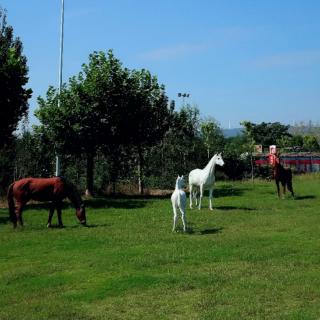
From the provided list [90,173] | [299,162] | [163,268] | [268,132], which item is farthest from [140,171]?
[268,132]

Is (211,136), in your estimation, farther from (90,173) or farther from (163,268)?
(163,268)

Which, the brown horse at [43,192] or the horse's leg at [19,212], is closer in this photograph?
the horse's leg at [19,212]

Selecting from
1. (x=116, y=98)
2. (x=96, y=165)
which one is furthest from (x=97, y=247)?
(x=96, y=165)

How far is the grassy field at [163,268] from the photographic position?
906 cm

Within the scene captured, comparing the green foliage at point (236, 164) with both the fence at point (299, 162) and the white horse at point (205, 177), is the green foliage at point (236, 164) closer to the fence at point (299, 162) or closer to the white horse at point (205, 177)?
the fence at point (299, 162)

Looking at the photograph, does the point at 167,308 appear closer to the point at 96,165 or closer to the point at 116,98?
the point at 116,98

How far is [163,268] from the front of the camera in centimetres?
1190

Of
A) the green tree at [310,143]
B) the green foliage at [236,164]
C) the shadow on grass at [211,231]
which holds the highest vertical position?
the green tree at [310,143]

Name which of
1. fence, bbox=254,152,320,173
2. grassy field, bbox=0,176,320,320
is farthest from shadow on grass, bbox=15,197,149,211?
fence, bbox=254,152,320,173

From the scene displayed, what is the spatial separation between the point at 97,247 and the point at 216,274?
4514 millimetres

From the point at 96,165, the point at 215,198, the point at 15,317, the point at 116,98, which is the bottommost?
the point at 15,317

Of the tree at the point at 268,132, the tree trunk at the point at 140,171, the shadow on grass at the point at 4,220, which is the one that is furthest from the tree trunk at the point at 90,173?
the tree at the point at 268,132

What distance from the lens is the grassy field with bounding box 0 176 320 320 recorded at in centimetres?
906

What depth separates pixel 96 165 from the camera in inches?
1346
